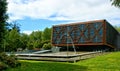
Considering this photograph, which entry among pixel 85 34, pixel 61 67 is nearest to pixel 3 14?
pixel 61 67

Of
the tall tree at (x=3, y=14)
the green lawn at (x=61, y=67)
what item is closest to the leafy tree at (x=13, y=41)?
the tall tree at (x=3, y=14)

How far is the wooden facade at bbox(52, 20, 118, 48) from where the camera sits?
2628 inches

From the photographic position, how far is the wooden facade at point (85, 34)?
66.8 m

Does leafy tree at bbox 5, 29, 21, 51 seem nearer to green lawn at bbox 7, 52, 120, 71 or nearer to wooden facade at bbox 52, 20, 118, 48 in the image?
wooden facade at bbox 52, 20, 118, 48

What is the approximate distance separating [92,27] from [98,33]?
9.32ft

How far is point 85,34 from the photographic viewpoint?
230 ft

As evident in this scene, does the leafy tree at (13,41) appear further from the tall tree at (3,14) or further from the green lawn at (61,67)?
the green lawn at (61,67)

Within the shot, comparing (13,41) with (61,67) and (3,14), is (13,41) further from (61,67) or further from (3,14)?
(61,67)

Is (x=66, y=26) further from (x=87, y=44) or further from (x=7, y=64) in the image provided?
(x=7, y=64)

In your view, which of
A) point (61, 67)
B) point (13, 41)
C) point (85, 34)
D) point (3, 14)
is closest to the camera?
point (61, 67)

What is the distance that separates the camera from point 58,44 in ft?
250

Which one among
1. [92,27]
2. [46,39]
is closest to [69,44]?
[92,27]

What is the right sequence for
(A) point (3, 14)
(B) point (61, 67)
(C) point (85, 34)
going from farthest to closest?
(C) point (85, 34)
(A) point (3, 14)
(B) point (61, 67)

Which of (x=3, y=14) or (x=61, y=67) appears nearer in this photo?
(x=61, y=67)
